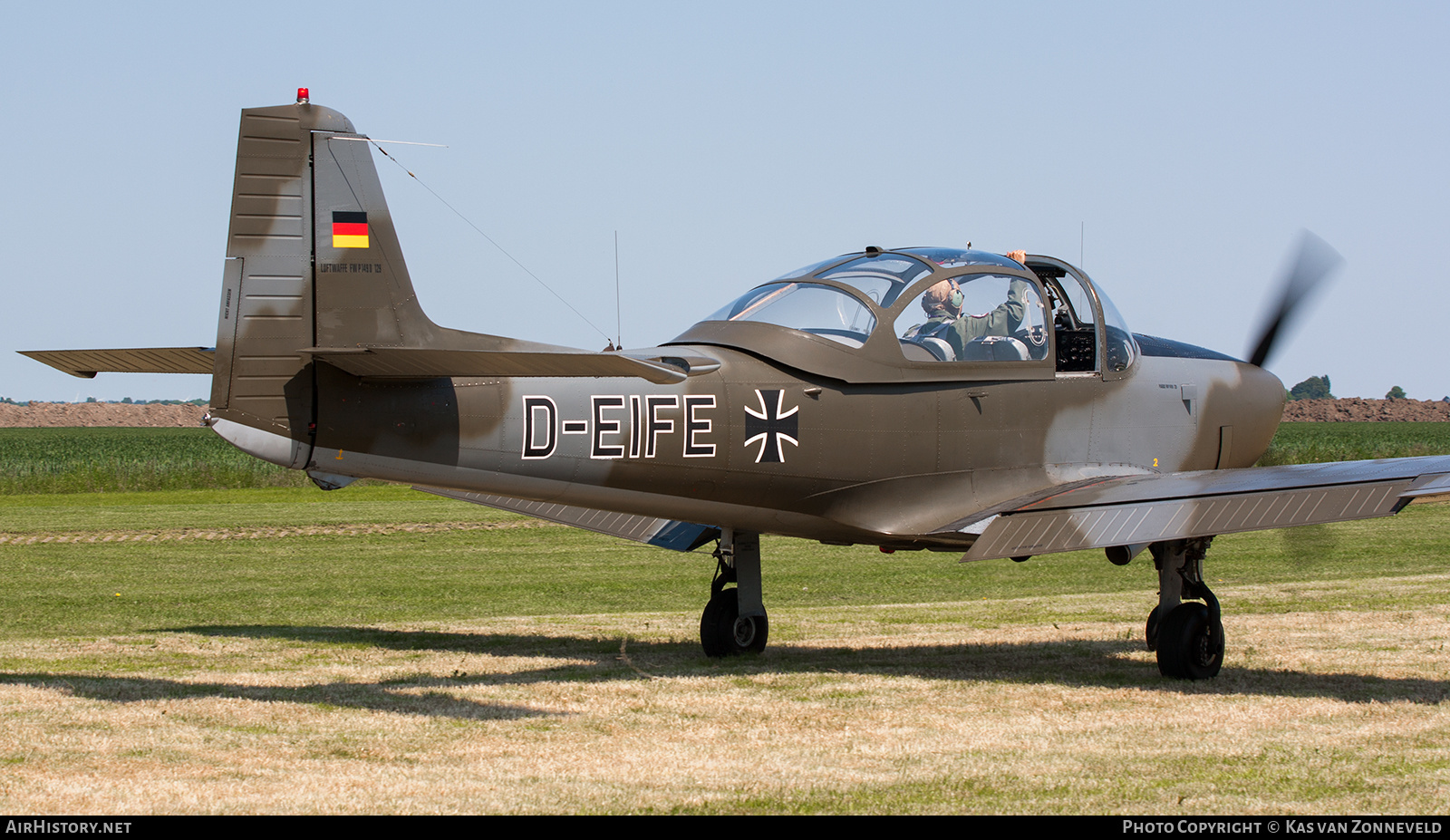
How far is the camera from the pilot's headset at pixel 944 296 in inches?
396

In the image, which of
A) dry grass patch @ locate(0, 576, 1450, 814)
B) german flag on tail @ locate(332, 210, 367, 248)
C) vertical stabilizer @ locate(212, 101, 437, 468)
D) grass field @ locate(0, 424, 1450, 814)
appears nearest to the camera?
dry grass patch @ locate(0, 576, 1450, 814)

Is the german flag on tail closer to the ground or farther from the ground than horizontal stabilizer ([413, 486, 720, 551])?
farther from the ground

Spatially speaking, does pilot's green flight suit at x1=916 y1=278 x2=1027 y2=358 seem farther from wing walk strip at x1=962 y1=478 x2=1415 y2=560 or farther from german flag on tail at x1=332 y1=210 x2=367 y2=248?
german flag on tail at x1=332 y1=210 x2=367 y2=248

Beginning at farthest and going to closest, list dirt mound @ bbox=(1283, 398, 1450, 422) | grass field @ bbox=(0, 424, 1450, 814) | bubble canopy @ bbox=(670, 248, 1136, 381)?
dirt mound @ bbox=(1283, 398, 1450, 422) → bubble canopy @ bbox=(670, 248, 1136, 381) → grass field @ bbox=(0, 424, 1450, 814)

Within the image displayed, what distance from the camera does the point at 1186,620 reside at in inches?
394

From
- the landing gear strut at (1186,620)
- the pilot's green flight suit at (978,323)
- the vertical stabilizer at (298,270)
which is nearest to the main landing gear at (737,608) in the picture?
the pilot's green flight suit at (978,323)

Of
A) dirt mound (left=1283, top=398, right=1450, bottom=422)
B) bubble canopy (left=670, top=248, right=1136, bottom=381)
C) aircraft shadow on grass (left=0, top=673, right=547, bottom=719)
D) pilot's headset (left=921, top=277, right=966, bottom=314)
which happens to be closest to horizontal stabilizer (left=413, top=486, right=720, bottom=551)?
bubble canopy (left=670, top=248, right=1136, bottom=381)

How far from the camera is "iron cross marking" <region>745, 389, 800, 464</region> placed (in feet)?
30.7

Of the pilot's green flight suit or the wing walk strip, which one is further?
the pilot's green flight suit

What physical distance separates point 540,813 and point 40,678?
543cm

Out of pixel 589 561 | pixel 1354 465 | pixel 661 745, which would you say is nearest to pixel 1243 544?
pixel 589 561

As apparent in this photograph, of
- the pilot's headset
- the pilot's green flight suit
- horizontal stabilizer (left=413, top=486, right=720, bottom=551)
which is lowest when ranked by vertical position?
horizontal stabilizer (left=413, top=486, right=720, bottom=551)

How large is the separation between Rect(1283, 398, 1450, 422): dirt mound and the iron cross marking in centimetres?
11227

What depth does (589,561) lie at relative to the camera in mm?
21438
